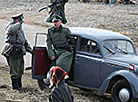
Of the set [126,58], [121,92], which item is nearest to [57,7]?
[126,58]

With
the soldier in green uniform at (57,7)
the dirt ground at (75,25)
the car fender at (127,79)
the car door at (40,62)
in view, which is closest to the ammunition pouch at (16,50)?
the car door at (40,62)

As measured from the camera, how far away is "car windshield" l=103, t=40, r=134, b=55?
8.98 meters

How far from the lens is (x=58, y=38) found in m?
9.14

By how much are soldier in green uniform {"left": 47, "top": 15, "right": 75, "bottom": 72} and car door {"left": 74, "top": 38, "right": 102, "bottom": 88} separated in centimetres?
27

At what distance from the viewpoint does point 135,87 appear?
7914mm

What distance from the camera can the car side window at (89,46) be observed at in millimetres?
9117

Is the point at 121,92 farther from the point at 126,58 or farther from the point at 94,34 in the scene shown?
the point at 94,34

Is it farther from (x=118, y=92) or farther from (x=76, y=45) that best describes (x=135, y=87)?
(x=76, y=45)

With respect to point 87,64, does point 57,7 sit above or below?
above

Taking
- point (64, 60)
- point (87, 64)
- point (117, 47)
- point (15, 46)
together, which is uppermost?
point (15, 46)

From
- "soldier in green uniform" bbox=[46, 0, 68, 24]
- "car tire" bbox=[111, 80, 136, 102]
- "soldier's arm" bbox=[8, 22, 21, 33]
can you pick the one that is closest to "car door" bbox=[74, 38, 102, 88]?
"car tire" bbox=[111, 80, 136, 102]

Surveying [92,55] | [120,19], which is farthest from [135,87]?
[120,19]

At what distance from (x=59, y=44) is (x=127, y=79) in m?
Answer: 1.96

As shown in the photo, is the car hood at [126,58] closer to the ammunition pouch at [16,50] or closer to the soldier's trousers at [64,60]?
the soldier's trousers at [64,60]
